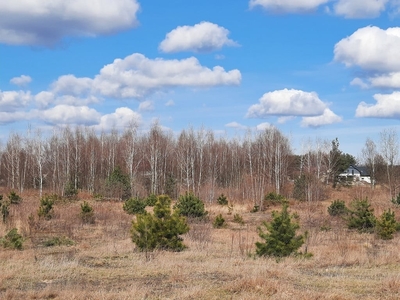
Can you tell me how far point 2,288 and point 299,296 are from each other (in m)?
4.68

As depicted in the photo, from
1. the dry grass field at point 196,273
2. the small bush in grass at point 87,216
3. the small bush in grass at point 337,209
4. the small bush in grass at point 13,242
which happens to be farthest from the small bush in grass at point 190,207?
the small bush in grass at point 13,242

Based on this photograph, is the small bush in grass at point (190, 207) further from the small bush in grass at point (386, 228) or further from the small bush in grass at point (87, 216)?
the small bush in grass at point (386, 228)

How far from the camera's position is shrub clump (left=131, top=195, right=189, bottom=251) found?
12195 millimetres

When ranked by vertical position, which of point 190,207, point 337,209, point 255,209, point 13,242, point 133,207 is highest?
point 190,207

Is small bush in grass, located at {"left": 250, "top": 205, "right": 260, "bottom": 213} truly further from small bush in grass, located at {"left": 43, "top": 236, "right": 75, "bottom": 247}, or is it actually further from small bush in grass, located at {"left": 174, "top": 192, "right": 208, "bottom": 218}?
small bush in grass, located at {"left": 43, "top": 236, "right": 75, "bottom": 247}

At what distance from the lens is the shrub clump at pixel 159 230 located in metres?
12.2

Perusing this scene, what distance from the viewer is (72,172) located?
172 feet

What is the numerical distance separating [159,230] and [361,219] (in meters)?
10.1

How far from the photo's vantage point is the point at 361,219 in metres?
18.9

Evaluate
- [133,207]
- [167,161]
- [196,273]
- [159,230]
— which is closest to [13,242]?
[159,230]

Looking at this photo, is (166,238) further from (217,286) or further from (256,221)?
(256,221)

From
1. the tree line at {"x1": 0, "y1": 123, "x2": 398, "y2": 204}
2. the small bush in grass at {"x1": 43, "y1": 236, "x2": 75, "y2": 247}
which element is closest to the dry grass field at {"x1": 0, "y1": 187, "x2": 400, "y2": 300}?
the small bush in grass at {"x1": 43, "y1": 236, "x2": 75, "y2": 247}

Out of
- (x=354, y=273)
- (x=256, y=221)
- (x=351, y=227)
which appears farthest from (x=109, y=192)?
(x=354, y=273)

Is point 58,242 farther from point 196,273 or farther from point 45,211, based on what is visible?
point 196,273
